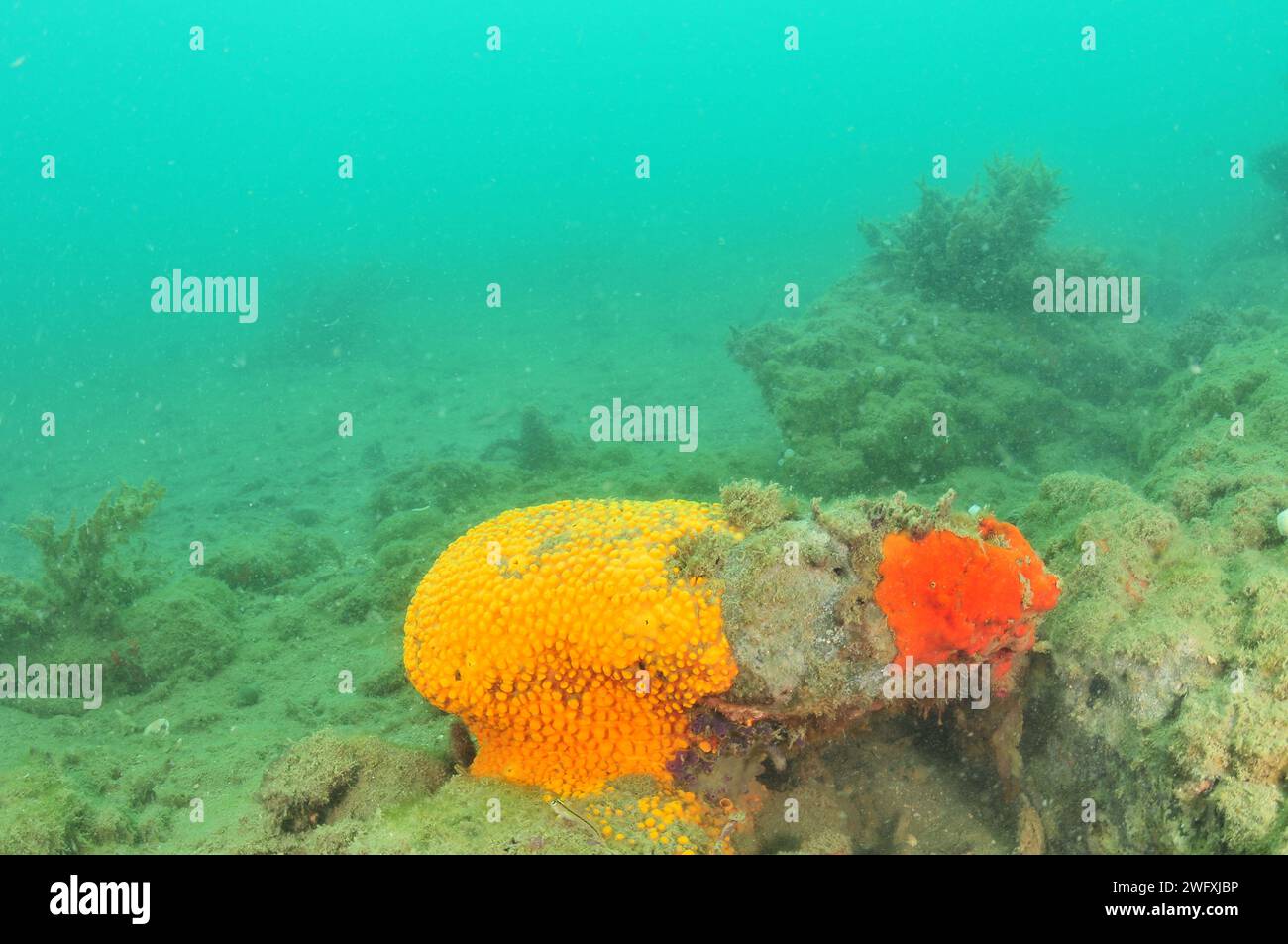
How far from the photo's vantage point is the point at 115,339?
126 ft

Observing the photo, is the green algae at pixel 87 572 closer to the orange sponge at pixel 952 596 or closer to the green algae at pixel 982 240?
the orange sponge at pixel 952 596

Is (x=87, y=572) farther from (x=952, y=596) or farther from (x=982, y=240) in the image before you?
(x=982, y=240)

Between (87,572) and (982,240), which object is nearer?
(87,572)

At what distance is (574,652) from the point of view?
13.3 ft

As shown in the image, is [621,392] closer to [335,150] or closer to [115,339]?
[115,339]

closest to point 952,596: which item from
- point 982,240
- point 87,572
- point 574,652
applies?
point 574,652

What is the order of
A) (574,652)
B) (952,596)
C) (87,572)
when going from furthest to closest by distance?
1. (87,572)
2. (952,596)
3. (574,652)

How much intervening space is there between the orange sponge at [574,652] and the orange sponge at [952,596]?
1035mm

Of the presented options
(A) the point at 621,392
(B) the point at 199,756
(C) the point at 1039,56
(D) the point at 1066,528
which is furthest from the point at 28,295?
(C) the point at 1039,56

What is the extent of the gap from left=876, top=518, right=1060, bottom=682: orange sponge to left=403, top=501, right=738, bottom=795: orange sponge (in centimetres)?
104

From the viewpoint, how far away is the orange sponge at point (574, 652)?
4043 mm

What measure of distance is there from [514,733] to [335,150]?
13278 centimetres

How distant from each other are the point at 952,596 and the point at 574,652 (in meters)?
2.16

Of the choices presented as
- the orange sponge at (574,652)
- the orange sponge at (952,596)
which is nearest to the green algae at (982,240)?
the orange sponge at (952,596)
